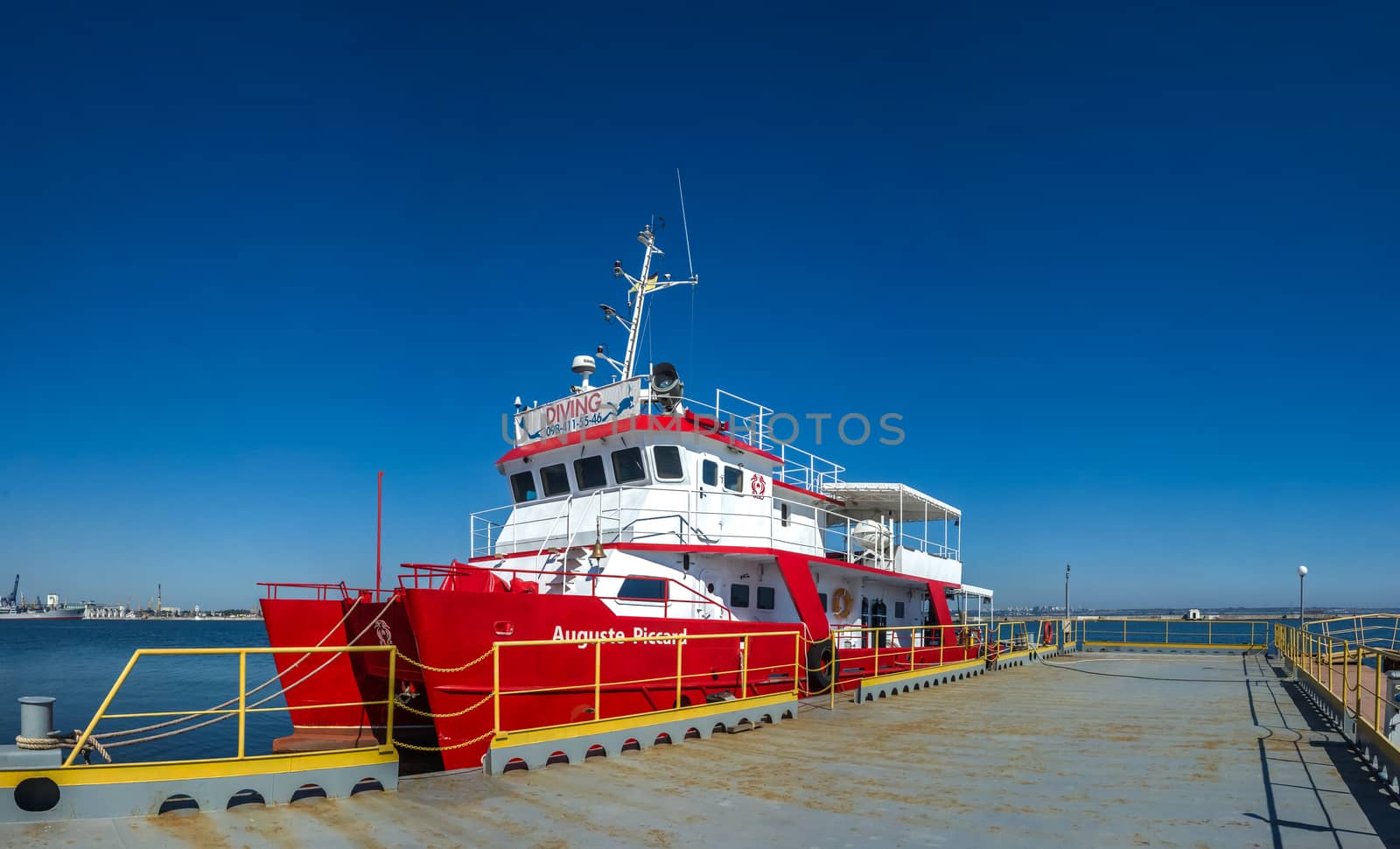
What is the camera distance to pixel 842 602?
19.2 m

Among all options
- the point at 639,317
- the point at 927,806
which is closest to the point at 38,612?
the point at 639,317

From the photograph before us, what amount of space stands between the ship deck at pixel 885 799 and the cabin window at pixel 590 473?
5802mm

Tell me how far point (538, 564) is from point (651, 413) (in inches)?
132

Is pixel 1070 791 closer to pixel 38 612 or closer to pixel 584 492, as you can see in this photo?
pixel 584 492

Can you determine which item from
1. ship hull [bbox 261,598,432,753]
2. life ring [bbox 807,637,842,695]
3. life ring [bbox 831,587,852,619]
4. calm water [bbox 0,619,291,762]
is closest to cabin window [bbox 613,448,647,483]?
life ring [bbox 807,637,842,695]

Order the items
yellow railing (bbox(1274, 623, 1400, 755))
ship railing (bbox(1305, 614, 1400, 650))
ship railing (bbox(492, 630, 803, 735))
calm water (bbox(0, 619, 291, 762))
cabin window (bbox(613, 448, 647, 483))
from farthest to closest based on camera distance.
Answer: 1. ship railing (bbox(1305, 614, 1400, 650))
2. calm water (bbox(0, 619, 291, 762))
3. cabin window (bbox(613, 448, 647, 483))
4. ship railing (bbox(492, 630, 803, 735))
5. yellow railing (bbox(1274, 623, 1400, 755))

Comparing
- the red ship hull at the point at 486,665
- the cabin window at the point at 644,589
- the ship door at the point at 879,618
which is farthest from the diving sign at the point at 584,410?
the ship door at the point at 879,618

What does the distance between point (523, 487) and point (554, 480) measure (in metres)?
0.96

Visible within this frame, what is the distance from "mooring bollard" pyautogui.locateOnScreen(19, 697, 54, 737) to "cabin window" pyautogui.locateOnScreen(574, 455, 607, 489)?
32.4ft

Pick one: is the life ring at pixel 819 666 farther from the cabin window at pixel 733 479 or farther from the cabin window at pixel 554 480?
the cabin window at pixel 554 480

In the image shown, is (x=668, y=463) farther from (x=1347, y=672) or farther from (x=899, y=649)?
(x=1347, y=672)

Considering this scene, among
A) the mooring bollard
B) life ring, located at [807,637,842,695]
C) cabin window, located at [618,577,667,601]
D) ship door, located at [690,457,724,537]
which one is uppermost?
ship door, located at [690,457,724,537]

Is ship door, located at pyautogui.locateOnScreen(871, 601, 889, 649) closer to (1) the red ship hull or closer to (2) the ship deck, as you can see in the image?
(1) the red ship hull

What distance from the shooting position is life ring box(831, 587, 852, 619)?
1894cm
